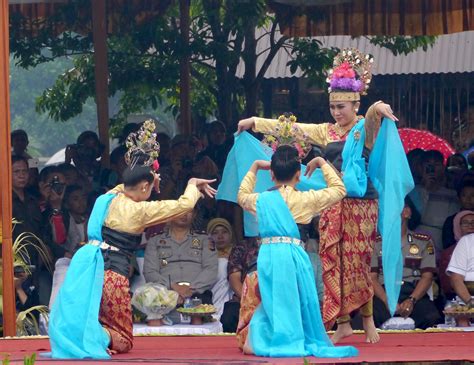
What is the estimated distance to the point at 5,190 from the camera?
31.2 ft

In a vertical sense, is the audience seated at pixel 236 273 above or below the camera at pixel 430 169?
below

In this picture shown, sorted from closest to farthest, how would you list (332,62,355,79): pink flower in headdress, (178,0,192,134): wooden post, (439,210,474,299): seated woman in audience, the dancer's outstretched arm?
(332,62,355,79): pink flower in headdress → the dancer's outstretched arm → (439,210,474,299): seated woman in audience → (178,0,192,134): wooden post

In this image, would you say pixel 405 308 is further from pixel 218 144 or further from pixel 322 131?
pixel 218 144

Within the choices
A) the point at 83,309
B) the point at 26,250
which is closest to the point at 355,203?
the point at 83,309

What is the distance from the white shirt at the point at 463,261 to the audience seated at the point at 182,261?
5.96 feet

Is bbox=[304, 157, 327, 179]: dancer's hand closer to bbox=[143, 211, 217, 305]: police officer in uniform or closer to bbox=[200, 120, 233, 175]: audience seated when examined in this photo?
bbox=[143, 211, 217, 305]: police officer in uniform

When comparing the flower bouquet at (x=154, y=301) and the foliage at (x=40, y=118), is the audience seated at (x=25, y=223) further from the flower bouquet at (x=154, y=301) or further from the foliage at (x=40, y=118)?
the foliage at (x=40, y=118)

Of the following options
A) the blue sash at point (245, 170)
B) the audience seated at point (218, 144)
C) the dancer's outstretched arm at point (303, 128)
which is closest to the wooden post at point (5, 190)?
the blue sash at point (245, 170)

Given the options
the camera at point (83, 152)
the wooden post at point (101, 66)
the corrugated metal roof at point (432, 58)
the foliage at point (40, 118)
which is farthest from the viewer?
the foliage at point (40, 118)

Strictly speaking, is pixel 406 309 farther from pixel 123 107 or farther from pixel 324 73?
pixel 123 107

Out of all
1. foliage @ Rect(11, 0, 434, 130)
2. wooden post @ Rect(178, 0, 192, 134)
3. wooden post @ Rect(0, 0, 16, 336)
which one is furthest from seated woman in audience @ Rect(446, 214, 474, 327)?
wooden post @ Rect(178, 0, 192, 134)

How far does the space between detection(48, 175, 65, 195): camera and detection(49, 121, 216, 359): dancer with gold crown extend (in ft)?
8.74

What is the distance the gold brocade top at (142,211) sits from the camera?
832cm

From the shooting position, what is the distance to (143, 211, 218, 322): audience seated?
10.4 metres
